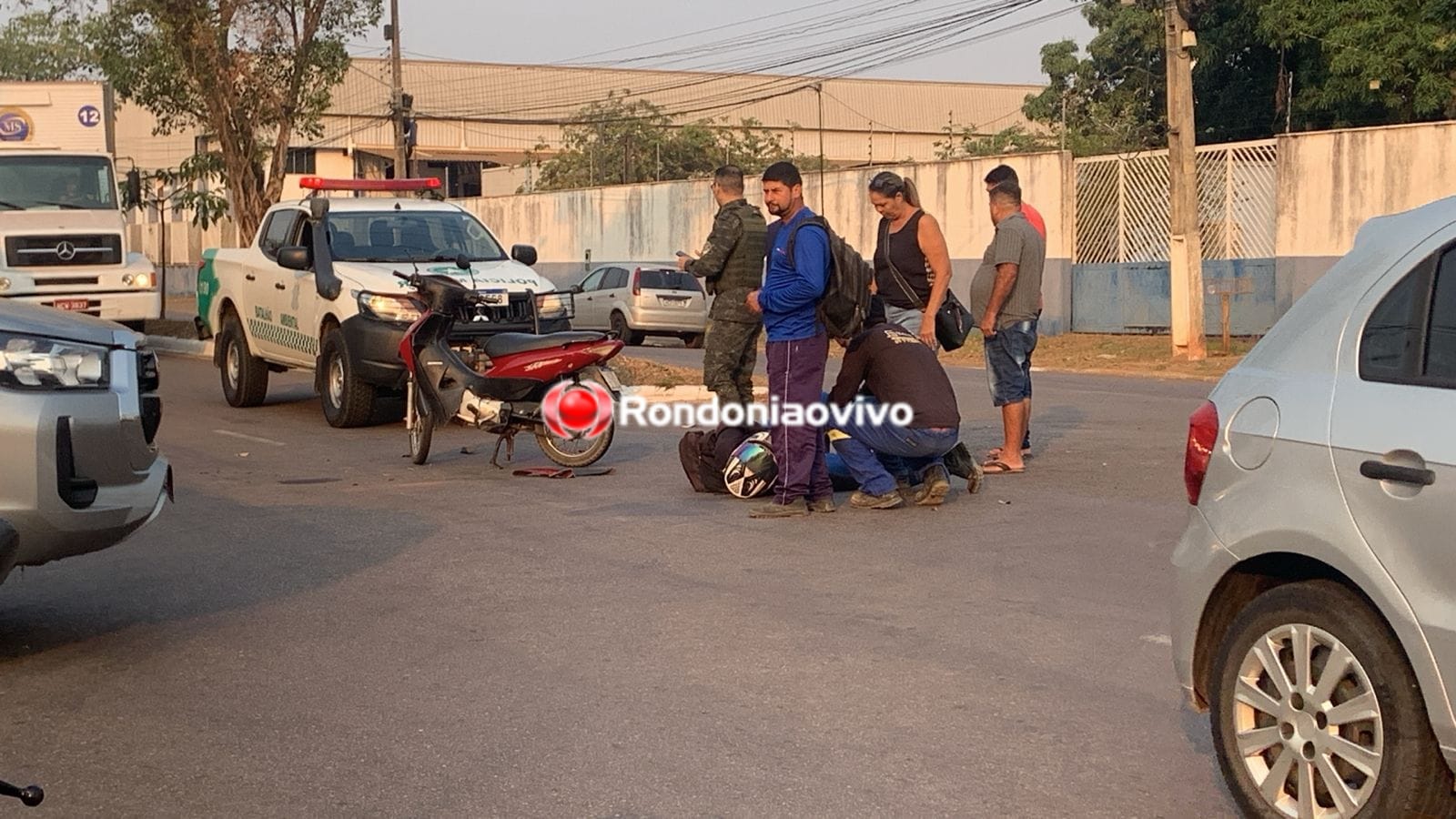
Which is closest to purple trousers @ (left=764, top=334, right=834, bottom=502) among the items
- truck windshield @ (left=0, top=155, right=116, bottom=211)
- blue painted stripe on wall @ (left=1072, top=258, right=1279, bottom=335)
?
truck windshield @ (left=0, top=155, right=116, bottom=211)

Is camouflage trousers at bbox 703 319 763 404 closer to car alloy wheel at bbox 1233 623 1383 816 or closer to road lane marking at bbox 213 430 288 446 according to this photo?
road lane marking at bbox 213 430 288 446

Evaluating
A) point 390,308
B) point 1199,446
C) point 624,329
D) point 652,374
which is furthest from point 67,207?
point 1199,446

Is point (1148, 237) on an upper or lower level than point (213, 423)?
upper

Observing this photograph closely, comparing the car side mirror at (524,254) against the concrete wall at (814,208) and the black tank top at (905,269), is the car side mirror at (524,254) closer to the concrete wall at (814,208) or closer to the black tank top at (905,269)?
the black tank top at (905,269)

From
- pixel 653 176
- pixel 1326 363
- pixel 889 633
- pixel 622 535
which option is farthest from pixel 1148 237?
pixel 653 176

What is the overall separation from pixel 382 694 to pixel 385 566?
7.95 ft

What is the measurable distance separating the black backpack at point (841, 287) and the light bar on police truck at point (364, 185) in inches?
293

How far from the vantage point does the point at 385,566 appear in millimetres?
8391

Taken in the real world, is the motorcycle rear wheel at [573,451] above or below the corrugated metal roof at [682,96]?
below

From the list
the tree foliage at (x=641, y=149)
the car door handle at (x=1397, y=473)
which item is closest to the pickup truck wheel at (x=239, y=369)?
the car door handle at (x=1397, y=473)

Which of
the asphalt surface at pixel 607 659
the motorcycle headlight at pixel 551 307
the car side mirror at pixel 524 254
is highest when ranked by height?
the car side mirror at pixel 524 254

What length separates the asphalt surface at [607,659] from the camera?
198 inches

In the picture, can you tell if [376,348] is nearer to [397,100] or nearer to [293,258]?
[293,258]

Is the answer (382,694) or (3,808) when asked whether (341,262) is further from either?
(3,808)
